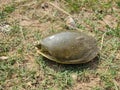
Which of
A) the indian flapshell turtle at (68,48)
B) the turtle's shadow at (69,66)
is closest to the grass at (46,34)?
the turtle's shadow at (69,66)

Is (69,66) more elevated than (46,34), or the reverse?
(46,34)

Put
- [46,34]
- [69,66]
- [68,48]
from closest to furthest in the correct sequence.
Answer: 1. [68,48]
2. [69,66]
3. [46,34]

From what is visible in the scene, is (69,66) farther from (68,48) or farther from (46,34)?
(46,34)

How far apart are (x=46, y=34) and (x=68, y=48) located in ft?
1.77

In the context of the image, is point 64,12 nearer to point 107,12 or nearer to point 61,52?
point 107,12

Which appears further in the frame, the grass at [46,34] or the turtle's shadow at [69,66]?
the turtle's shadow at [69,66]

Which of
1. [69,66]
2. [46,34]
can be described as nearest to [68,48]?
[69,66]

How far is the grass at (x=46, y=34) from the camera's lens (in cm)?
300

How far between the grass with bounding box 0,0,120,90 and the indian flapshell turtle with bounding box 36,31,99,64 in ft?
0.34

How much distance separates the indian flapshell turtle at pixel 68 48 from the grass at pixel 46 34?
0.34 feet

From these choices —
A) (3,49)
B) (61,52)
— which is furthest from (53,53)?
(3,49)

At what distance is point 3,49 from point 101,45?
3.16 feet

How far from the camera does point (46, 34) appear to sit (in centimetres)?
350

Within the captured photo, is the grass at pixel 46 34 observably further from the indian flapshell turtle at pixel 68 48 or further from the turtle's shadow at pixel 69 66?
the indian flapshell turtle at pixel 68 48
